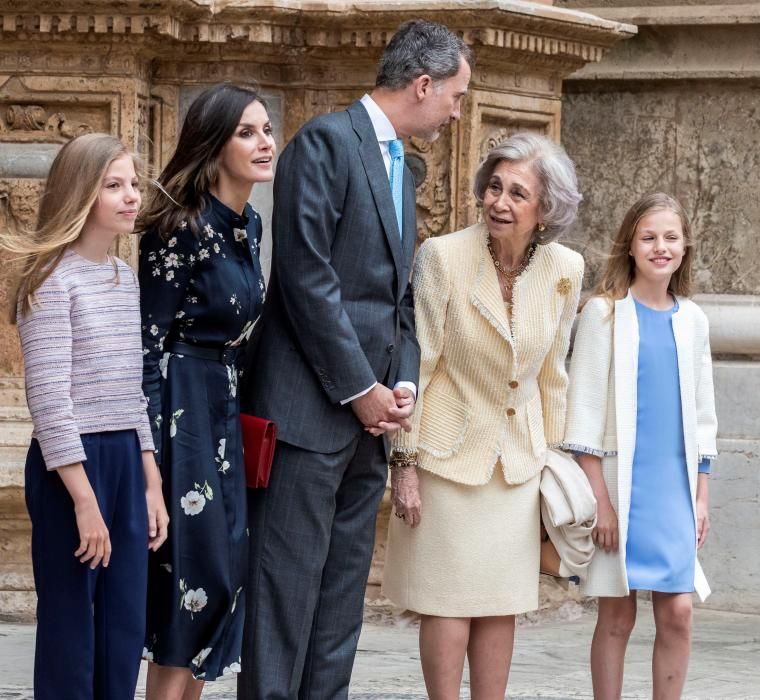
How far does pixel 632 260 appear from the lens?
183 inches

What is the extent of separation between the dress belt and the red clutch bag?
0.15 metres

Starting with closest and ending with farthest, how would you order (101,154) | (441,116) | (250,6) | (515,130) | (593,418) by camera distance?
(101,154) < (441,116) < (593,418) < (250,6) < (515,130)

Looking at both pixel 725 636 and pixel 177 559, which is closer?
pixel 177 559

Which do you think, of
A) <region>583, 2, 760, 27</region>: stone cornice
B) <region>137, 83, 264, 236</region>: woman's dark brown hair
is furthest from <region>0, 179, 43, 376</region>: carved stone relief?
<region>583, 2, 760, 27</region>: stone cornice

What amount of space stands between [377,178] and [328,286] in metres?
0.31

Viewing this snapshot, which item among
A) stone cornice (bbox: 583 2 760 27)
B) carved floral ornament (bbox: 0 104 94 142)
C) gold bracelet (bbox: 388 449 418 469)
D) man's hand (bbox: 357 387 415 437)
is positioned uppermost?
stone cornice (bbox: 583 2 760 27)

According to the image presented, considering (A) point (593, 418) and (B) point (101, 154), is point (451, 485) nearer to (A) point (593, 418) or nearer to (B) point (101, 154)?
(A) point (593, 418)

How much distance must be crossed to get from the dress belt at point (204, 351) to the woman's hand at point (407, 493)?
1.88 ft

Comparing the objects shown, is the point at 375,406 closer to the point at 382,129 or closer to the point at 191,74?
Answer: the point at 382,129

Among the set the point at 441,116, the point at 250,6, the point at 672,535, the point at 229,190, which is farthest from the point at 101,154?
the point at 250,6

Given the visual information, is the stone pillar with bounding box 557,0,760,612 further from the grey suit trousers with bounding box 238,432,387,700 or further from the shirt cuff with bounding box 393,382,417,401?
the grey suit trousers with bounding box 238,432,387,700

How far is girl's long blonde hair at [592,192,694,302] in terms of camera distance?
460cm

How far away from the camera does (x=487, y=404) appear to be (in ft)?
14.1

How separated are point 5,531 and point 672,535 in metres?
2.62
